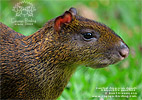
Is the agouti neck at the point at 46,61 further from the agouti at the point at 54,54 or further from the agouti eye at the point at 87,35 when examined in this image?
the agouti eye at the point at 87,35

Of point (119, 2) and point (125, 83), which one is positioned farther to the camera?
point (119, 2)

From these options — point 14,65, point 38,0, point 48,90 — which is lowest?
point 48,90

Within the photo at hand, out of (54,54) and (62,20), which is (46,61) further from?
(62,20)

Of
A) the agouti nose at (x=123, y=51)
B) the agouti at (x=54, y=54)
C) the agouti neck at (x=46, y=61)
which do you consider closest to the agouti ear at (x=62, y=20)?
the agouti at (x=54, y=54)

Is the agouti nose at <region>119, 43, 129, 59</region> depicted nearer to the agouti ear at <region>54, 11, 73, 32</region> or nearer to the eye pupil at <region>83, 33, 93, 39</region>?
the eye pupil at <region>83, 33, 93, 39</region>

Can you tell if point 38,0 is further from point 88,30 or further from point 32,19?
point 88,30

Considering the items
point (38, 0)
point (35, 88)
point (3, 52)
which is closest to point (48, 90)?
point (35, 88)

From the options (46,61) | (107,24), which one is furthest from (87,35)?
(107,24)

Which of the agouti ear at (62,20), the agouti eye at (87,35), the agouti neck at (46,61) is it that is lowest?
the agouti neck at (46,61)
